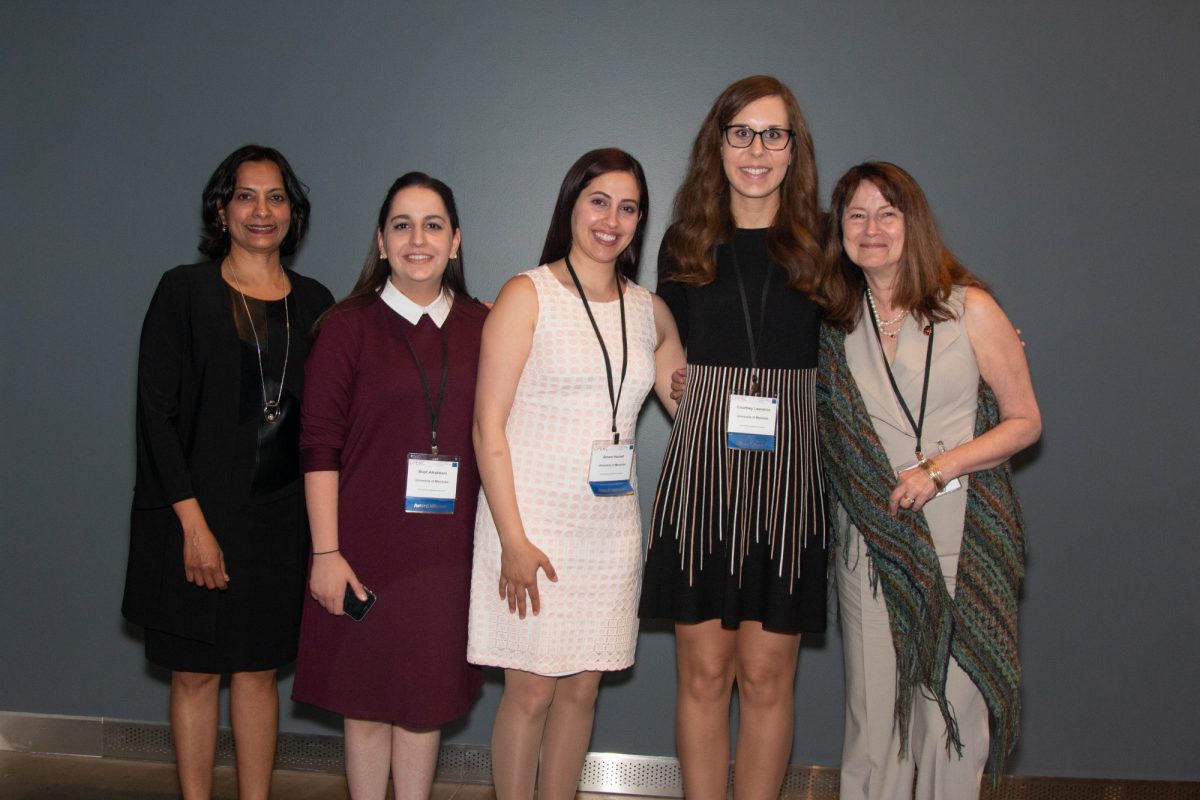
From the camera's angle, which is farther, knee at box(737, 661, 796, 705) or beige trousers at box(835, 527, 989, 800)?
knee at box(737, 661, 796, 705)

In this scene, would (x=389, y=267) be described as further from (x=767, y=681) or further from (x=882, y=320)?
(x=767, y=681)

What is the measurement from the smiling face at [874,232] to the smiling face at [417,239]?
3.25ft

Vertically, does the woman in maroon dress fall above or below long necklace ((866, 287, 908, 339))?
below

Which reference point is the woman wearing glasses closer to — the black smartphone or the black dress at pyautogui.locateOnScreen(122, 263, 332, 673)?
the black smartphone

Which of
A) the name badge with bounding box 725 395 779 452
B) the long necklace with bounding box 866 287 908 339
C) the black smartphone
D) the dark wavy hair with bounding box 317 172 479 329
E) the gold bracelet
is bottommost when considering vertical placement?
the black smartphone

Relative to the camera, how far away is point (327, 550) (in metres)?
2.18

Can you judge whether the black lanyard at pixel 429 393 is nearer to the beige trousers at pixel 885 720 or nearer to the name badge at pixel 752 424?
the name badge at pixel 752 424

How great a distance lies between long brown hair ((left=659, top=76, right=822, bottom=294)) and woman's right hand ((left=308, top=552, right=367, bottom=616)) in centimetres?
109

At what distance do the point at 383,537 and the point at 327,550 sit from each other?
5.3 inches

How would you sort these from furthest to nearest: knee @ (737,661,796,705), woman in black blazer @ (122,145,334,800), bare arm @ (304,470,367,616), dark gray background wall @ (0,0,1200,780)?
dark gray background wall @ (0,0,1200,780)
woman in black blazer @ (122,145,334,800)
knee @ (737,661,796,705)
bare arm @ (304,470,367,616)

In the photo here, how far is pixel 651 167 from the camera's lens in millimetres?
3072

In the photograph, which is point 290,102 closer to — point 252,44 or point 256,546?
point 252,44

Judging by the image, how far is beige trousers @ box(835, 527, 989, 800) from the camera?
211 centimetres

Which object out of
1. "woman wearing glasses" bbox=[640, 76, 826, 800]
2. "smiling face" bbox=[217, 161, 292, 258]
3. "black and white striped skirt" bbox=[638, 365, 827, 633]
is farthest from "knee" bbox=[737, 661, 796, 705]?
"smiling face" bbox=[217, 161, 292, 258]
